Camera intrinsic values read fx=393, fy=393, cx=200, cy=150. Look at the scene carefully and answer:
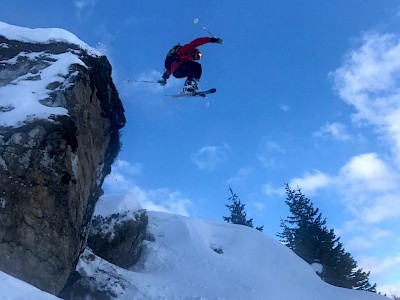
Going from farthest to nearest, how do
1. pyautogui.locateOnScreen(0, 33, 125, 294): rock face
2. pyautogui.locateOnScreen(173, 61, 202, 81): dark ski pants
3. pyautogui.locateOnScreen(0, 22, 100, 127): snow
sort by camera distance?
A: pyautogui.locateOnScreen(173, 61, 202, 81): dark ski pants, pyautogui.locateOnScreen(0, 22, 100, 127): snow, pyautogui.locateOnScreen(0, 33, 125, 294): rock face

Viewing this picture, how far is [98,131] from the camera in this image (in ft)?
52.0

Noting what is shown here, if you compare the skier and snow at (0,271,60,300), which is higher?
the skier

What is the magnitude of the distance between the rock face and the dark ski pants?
3.46m

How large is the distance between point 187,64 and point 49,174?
6735 mm

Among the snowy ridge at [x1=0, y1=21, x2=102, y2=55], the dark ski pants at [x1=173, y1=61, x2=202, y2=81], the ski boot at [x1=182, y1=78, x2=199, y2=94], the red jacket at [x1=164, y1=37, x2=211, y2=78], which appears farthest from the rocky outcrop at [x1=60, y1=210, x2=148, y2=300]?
the red jacket at [x1=164, y1=37, x2=211, y2=78]

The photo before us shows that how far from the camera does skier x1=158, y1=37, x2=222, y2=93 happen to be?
50.1 feet

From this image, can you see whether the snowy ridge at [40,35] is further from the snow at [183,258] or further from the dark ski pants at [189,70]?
the dark ski pants at [189,70]

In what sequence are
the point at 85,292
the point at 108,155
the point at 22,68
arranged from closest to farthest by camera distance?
the point at 22,68
the point at 85,292
the point at 108,155

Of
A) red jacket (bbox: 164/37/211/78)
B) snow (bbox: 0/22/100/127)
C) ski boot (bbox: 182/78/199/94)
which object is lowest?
snow (bbox: 0/22/100/127)

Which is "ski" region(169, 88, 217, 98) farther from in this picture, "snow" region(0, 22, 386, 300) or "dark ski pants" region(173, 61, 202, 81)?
"snow" region(0, 22, 386, 300)

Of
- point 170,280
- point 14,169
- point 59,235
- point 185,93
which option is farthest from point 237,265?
point 14,169

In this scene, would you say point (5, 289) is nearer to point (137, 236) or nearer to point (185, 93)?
point (185, 93)

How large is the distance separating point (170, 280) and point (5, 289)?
1409 centimetres

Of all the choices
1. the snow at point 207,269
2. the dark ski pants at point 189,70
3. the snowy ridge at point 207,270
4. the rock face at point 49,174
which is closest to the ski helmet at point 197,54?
the dark ski pants at point 189,70
